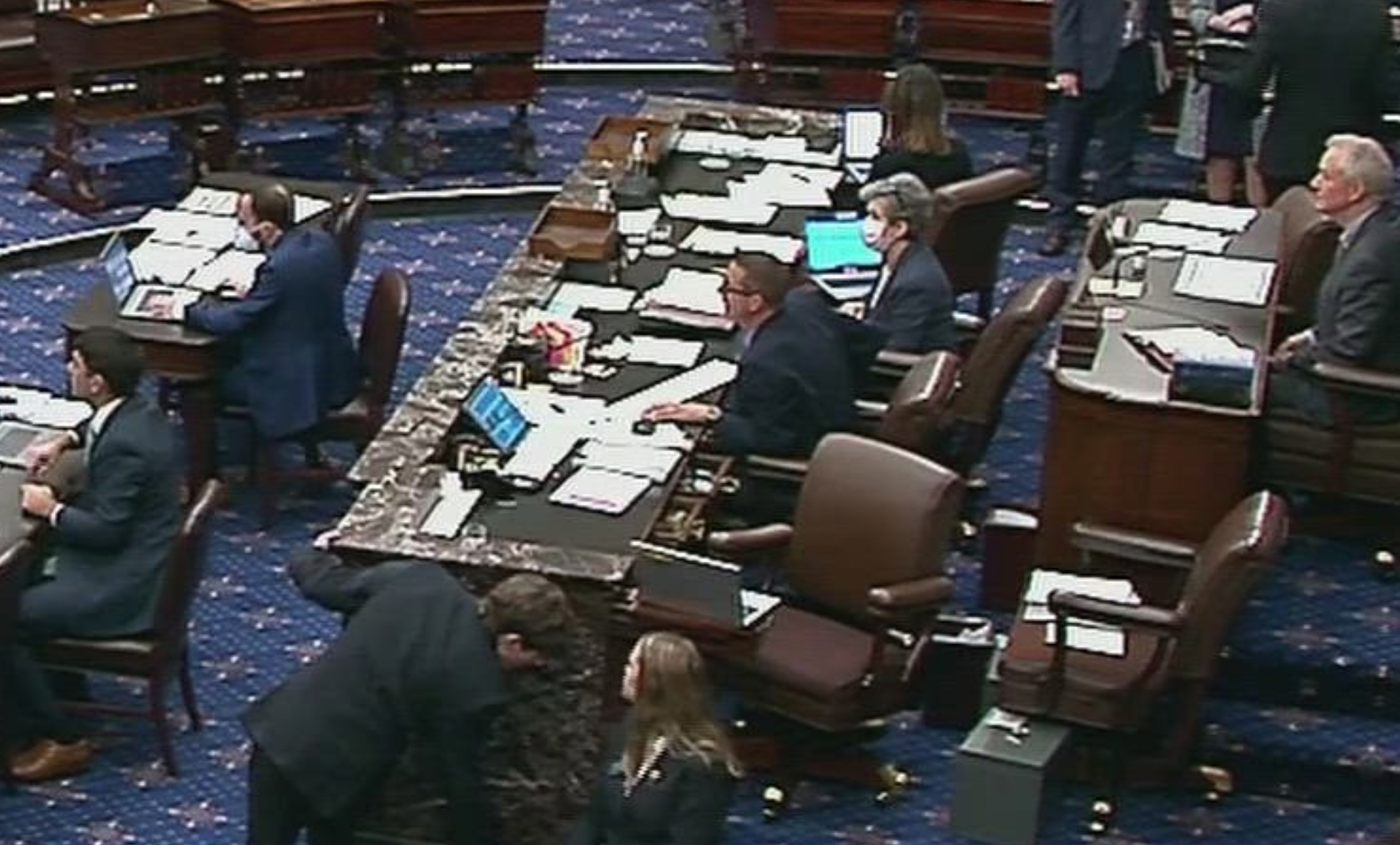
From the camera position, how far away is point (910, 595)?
7.54 meters

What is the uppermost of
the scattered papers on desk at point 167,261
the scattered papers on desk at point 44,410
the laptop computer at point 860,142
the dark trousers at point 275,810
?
the laptop computer at point 860,142

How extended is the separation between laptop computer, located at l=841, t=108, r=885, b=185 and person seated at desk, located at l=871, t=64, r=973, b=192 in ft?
0.96

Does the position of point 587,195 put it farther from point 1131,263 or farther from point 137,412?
point 137,412

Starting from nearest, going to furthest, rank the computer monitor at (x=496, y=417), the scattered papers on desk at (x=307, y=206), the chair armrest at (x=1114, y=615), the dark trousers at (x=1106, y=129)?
the chair armrest at (x=1114, y=615)
the computer monitor at (x=496, y=417)
the scattered papers on desk at (x=307, y=206)
the dark trousers at (x=1106, y=129)

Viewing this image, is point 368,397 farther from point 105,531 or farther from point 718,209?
point 105,531

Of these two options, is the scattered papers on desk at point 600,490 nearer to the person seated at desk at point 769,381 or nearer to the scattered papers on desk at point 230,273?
the person seated at desk at point 769,381

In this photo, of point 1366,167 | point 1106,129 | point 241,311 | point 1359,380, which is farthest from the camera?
point 1106,129

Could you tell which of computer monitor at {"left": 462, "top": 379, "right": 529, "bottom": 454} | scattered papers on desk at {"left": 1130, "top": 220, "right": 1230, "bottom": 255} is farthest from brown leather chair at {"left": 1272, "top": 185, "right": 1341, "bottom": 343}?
computer monitor at {"left": 462, "top": 379, "right": 529, "bottom": 454}

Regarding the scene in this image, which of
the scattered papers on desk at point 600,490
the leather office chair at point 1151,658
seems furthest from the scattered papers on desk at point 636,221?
the leather office chair at point 1151,658

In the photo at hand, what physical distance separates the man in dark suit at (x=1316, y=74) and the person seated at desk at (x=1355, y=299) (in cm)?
170

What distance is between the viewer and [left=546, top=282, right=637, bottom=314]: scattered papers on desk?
30.6 ft

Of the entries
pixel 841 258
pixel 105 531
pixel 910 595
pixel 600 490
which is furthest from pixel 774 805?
pixel 841 258

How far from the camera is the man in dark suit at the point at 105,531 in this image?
7.62 metres

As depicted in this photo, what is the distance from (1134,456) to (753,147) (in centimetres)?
347
